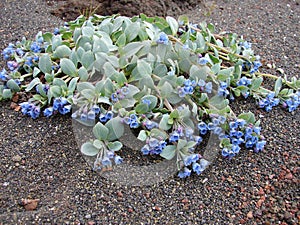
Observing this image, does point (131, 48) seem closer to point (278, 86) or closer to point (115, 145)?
point (115, 145)

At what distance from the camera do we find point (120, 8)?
102 inches

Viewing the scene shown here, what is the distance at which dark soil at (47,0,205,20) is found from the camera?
2.57m

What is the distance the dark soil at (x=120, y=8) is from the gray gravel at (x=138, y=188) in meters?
0.95

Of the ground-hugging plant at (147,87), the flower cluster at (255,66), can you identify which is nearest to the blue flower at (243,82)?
the ground-hugging plant at (147,87)

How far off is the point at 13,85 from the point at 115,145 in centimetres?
58

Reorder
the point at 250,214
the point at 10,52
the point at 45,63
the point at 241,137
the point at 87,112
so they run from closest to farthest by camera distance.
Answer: the point at 250,214 < the point at 87,112 < the point at 241,137 < the point at 45,63 < the point at 10,52

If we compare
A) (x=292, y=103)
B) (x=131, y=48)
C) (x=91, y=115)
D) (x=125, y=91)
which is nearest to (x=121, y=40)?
(x=131, y=48)

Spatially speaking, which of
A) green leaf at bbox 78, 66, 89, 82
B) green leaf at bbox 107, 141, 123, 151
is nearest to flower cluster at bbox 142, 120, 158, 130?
green leaf at bbox 107, 141, 123, 151

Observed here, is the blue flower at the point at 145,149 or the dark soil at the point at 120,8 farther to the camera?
the dark soil at the point at 120,8

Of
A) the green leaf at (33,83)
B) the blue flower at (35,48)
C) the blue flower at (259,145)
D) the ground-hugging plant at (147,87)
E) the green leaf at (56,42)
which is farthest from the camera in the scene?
the blue flower at (35,48)

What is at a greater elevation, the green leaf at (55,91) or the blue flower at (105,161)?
the green leaf at (55,91)

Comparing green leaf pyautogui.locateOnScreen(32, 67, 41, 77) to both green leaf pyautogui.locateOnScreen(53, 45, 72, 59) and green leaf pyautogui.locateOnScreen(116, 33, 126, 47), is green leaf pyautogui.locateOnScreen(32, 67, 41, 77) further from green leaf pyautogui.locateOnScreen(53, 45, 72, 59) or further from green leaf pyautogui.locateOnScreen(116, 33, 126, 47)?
green leaf pyautogui.locateOnScreen(116, 33, 126, 47)

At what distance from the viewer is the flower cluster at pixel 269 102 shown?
6.31 feet

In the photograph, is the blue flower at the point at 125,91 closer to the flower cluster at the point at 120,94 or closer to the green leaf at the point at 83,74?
the flower cluster at the point at 120,94
